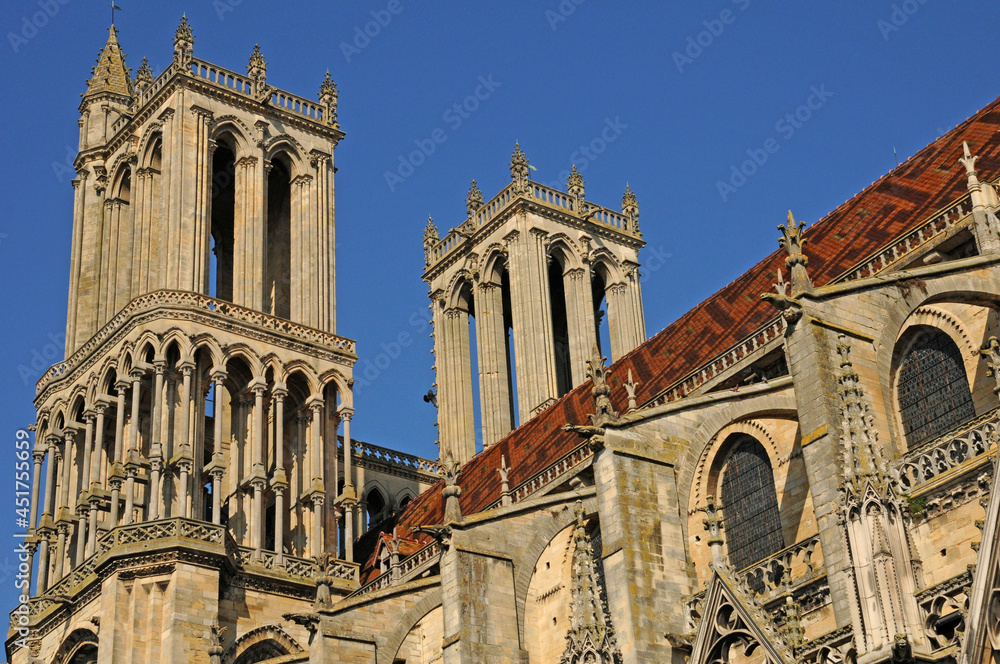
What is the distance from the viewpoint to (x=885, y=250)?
2322cm

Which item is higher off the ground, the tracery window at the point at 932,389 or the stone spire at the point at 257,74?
the stone spire at the point at 257,74

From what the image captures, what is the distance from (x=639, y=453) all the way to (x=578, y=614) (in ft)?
8.00

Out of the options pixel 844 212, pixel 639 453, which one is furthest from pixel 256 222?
pixel 639 453

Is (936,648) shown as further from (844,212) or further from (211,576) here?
(211,576)

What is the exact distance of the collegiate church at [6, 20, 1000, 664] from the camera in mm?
17031

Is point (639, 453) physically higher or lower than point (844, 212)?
lower

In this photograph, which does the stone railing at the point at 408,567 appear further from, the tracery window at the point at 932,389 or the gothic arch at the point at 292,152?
the tracery window at the point at 932,389

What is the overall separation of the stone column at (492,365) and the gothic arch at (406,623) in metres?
10.8

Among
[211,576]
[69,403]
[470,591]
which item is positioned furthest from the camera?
[69,403]

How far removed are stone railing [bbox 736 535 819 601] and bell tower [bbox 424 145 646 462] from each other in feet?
58.9

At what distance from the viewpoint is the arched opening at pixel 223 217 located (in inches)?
1503

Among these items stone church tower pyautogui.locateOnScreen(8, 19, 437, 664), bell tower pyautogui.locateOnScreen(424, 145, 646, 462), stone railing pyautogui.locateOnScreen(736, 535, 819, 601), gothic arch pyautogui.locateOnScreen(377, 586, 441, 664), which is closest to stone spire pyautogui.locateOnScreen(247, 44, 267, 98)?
stone church tower pyautogui.locateOnScreen(8, 19, 437, 664)

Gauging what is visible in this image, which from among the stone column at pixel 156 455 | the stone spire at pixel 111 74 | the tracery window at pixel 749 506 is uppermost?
the stone spire at pixel 111 74

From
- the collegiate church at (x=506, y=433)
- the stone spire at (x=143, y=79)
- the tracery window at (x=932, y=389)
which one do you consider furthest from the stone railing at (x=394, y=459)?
the tracery window at (x=932, y=389)
